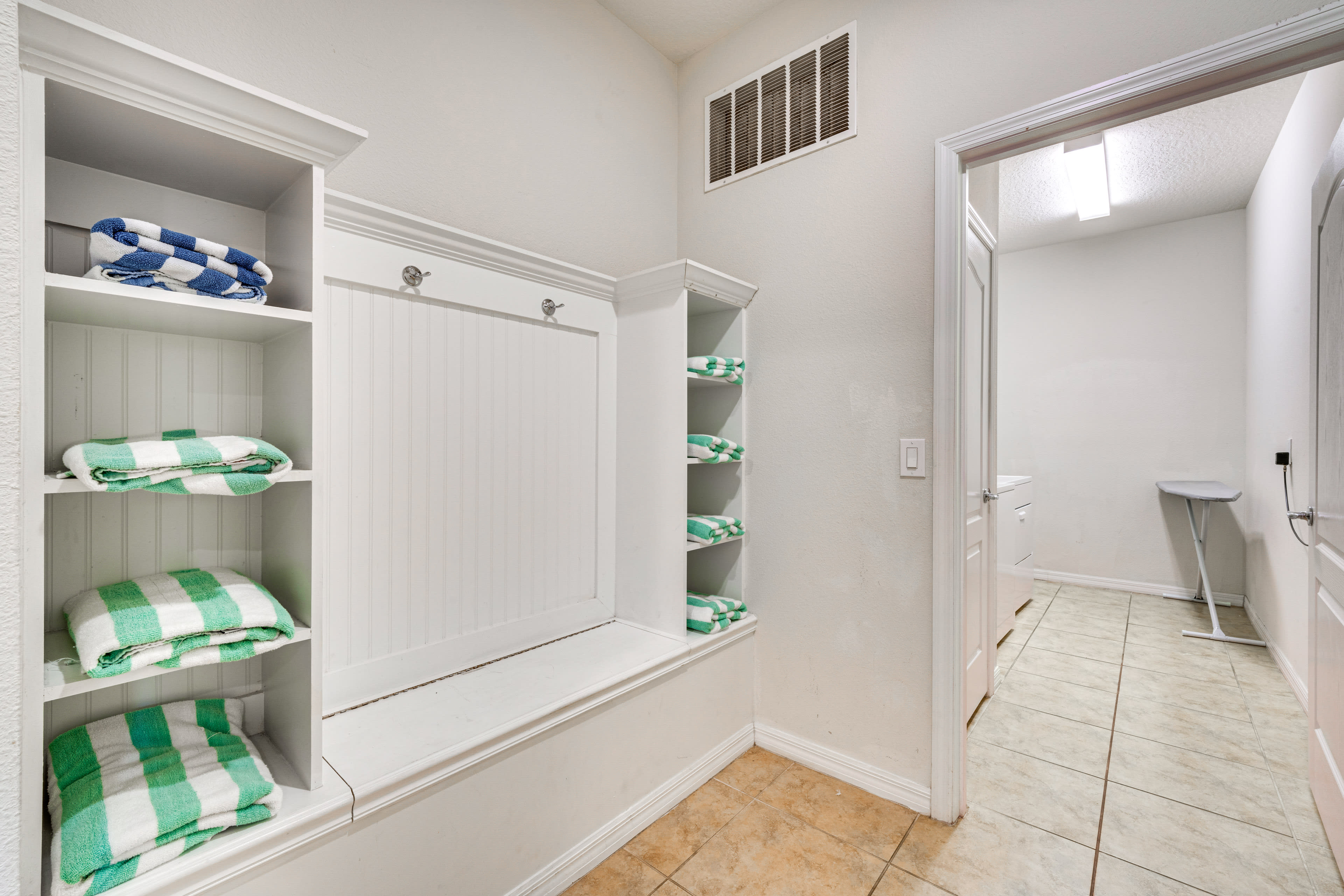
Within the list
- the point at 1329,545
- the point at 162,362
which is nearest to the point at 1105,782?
the point at 1329,545

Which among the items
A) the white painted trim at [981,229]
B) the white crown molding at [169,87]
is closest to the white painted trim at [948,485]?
the white painted trim at [981,229]

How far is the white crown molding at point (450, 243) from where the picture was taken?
1.40 meters

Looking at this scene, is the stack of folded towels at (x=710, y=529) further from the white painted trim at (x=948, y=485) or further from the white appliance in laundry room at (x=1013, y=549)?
the white appliance in laundry room at (x=1013, y=549)

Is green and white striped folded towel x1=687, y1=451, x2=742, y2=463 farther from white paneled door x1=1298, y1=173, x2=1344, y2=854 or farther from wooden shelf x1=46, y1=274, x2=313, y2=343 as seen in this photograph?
white paneled door x1=1298, y1=173, x2=1344, y2=854

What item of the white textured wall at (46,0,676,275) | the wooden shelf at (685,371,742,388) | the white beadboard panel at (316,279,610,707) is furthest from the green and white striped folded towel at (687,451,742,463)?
the white textured wall at (46,0,676,275)

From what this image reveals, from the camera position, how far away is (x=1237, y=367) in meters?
3.87

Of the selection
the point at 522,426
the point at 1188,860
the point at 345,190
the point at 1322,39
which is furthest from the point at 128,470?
the point at 1188,860

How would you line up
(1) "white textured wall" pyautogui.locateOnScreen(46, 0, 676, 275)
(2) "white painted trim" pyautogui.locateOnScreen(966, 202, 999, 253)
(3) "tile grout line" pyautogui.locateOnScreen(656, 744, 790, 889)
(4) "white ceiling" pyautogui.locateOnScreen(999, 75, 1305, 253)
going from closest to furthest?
(1) "white textured wall" pyautogui.locateOnScreen(46, 0, 676, 275) < (3) "tile grout line" pyautogui.locateOnScreen(656, 744, 790, 889) < (2) "white painted trim" pyautogui.locateOnScreen(966, 202, 999, 253) < (4) "white ceiling" pyautogui.locateOnScreen(999, 75, 1305, 253)

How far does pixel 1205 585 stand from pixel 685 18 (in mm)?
4296

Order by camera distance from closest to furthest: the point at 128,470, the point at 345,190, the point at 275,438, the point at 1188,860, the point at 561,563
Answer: the point at 128,470 → the point at 275,438 → the point at 345,190 → the point at 1188,860 → the point at 561,563

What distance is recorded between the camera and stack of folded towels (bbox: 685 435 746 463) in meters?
2.02

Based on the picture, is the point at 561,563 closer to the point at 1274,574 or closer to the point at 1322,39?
the point at 1322,39

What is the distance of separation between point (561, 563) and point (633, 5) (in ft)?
6.60

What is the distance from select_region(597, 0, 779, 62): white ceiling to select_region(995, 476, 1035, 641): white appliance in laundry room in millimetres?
2379
